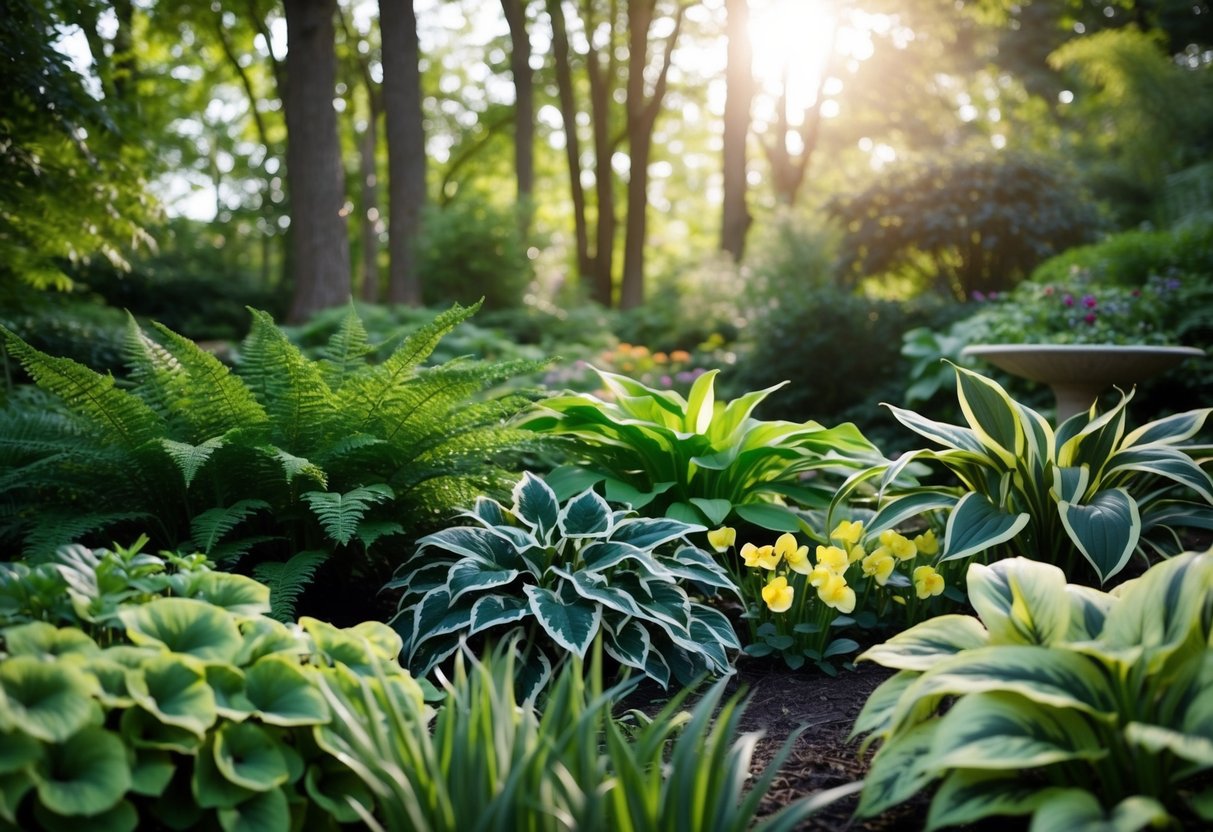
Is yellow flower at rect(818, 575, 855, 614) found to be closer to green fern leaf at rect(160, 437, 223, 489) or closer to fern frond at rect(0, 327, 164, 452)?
green fern leaf at rect(160, 437, 223, 489)

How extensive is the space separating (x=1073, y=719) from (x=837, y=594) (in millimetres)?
954

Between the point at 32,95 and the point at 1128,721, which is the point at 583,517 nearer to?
the point at 1128,721

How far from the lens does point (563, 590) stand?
2594 mm

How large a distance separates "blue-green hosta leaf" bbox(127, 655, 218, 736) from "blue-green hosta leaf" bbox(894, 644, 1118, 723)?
4.04ft

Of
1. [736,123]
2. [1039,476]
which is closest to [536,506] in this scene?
[1039,476]

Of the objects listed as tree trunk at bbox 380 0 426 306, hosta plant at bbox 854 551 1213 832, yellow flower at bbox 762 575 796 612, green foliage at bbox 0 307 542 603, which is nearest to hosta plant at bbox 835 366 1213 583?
yellow flower at bbox 762 575 796 612

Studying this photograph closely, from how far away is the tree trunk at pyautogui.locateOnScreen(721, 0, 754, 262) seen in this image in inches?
499

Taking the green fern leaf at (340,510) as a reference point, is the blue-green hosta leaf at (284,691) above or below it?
below

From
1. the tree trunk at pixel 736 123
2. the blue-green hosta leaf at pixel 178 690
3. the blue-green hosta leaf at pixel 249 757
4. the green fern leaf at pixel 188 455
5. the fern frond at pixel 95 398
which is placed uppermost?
the tree trunk at pixel 736 123

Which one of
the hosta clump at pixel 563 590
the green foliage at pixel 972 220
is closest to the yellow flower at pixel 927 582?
the hosta clump at pixel 563 590

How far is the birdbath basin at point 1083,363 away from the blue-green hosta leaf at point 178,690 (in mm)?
3741

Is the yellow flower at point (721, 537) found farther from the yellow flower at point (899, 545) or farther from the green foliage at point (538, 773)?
the green foliage at point (538, 773)

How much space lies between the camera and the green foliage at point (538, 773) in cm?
142

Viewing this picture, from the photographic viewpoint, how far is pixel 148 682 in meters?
1.56
